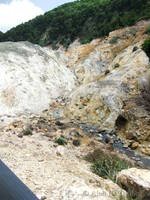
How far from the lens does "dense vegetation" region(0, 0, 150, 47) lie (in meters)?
41.4

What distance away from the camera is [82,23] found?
47.4 m

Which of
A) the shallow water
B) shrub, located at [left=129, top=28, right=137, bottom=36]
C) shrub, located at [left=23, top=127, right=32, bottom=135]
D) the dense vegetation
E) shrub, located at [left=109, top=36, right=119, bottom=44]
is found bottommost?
the shallow water

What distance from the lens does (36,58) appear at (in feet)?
121

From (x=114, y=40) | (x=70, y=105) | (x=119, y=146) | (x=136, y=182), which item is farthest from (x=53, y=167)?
(x=114, y=40)

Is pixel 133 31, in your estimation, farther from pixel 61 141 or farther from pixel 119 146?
pixel 61 141

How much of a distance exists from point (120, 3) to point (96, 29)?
5.01 m

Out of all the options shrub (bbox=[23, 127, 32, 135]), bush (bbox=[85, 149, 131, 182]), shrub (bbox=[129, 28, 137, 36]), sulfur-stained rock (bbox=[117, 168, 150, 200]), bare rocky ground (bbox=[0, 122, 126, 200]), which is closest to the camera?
sulfur-stained rock (bbox=[117, 168, 150, 200])

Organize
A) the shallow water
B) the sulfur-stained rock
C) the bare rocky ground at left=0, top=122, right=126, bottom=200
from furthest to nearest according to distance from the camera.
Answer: the shallow water → the bare rocky ground at left=0, top=122, right=126, bottom=200 → the sulfur-stained rock

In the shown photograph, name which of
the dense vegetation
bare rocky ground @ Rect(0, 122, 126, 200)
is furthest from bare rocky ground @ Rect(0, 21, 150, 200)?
the dense vegetation

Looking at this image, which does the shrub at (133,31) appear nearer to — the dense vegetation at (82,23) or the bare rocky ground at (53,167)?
the dense vegetation at (82,23)

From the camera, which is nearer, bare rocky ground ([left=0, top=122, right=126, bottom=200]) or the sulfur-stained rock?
the sulfur-stained rock

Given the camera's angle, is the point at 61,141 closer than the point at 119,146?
Yes

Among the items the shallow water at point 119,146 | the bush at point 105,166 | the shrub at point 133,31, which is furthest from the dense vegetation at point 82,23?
the bush at point 105,166

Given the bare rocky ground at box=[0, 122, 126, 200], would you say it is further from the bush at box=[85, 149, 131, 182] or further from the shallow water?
the shallow water
